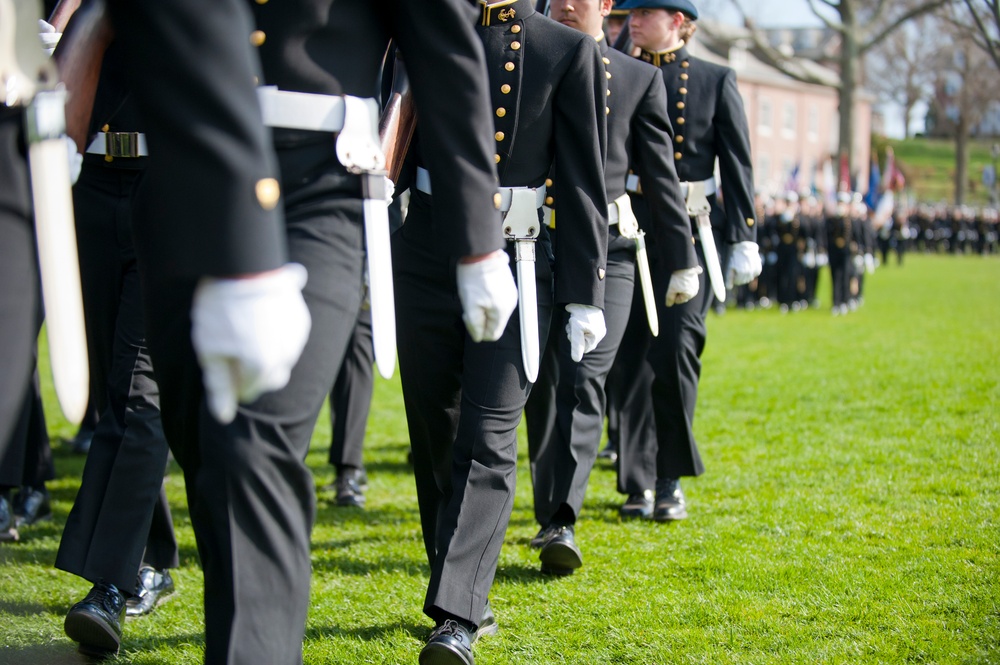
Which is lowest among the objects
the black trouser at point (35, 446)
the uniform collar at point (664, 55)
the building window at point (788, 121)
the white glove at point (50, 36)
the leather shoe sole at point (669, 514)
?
the leather shoe sole at point (669, 514)

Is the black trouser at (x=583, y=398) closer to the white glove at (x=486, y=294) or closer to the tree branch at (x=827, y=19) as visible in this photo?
the white glove at (x=486, y=294)

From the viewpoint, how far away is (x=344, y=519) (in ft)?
18.5

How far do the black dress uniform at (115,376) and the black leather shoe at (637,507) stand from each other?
2.39 m

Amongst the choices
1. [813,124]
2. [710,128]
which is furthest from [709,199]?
[813,124]

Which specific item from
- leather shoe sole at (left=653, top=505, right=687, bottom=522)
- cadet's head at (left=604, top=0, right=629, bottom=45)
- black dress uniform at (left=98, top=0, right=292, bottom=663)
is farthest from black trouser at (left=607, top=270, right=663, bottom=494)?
black dress uniform at (left=98, top=0, right=292, bottom=663)

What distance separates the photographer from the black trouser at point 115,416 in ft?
12.7

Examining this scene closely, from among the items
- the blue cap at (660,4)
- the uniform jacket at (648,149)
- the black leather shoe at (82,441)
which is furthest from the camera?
the black leather shoe at (82,441)

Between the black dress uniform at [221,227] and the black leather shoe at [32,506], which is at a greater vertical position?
the black dress uniform at [221,227]

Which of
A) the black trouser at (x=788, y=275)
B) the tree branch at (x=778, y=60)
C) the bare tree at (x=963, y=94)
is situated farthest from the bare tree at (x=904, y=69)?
the black trouser at (x=788, y=275)

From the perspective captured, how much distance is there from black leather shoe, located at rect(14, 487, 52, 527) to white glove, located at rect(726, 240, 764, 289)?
3609mm

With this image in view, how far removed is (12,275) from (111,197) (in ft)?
6.34

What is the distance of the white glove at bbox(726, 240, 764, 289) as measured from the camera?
5.64m

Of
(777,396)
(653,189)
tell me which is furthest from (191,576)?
(777,396)

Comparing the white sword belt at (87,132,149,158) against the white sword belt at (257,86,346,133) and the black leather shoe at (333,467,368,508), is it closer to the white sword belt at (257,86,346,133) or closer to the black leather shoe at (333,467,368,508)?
the white sword belt at (257,86,346,133)
